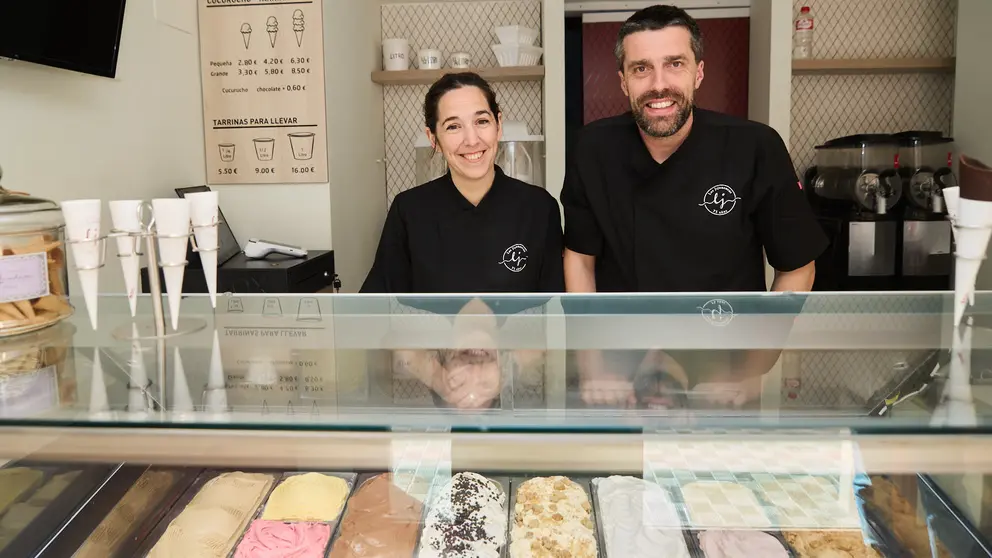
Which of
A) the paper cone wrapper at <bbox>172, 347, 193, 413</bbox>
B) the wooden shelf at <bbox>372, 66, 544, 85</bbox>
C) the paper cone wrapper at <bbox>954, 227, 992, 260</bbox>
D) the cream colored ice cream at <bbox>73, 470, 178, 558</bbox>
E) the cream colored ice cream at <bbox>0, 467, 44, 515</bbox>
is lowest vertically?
the cream colored ice cream at <bbox>73, 470, 178, 558</bbox>

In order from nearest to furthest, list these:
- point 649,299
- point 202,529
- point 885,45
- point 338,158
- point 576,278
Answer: point 202,529 < point 649,299 < point 576,278 < point 338,158 < point 885,45

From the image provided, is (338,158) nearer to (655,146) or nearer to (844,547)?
(655,146)

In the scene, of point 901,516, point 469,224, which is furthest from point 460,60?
point 901,516

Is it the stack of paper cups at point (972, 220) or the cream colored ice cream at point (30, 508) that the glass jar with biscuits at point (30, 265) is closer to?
the cream colored ice cream at point (30, 508)

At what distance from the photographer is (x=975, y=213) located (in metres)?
0.94

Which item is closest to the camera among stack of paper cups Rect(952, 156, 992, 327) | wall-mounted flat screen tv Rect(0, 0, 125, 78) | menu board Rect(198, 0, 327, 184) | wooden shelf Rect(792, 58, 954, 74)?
stack of paper cups Rect(952, 156, 992, 327)

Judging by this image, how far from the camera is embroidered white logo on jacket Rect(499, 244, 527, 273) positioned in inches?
80.5

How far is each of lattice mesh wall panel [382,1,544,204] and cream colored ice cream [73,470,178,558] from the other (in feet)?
9.78

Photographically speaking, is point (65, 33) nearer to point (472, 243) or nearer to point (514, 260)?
point (472, 243)

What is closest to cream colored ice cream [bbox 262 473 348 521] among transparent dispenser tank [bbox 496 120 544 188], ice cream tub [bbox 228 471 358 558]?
ice cream tub [bbox 228 471 358 558]

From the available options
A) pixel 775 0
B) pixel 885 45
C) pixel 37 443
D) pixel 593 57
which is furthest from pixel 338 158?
pixel 885 45

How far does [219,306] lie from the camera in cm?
129

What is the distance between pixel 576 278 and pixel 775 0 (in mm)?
2168

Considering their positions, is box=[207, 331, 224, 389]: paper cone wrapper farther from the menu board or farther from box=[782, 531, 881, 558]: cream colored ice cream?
the menu board
